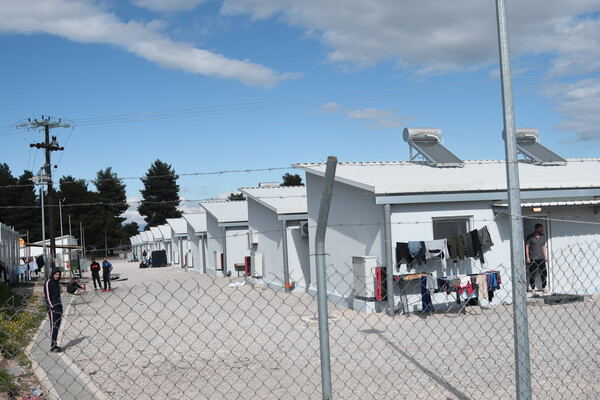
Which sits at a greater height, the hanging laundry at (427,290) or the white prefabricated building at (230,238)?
the white prefabricated building at (230,238)

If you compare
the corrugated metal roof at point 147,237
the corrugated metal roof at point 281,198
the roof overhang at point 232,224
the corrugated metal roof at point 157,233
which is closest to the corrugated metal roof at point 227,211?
the roof overhang at point 232,224

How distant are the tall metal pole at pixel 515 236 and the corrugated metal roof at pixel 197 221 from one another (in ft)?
99.3

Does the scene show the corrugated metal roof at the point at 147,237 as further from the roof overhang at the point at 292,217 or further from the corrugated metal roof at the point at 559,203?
the corrugated metal roof at the point at 559,203

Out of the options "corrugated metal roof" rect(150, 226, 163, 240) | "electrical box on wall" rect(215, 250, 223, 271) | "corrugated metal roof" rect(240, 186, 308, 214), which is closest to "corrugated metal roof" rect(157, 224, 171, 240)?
"corrugated metal roof" rect(150, 226, 163, 240)

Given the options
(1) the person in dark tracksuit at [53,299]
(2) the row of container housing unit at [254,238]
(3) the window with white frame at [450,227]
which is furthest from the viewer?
(2) the row of container housing unit at [254,238]

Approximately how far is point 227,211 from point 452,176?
51.9 ft

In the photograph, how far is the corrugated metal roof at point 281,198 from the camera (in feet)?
63.6

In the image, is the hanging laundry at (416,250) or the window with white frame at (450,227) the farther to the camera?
the window with white frame at (450,227)

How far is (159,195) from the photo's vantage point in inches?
3440

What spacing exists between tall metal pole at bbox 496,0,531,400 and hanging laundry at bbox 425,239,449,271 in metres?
8.40

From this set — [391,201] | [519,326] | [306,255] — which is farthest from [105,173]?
[519,326]

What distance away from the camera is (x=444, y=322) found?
12.1m

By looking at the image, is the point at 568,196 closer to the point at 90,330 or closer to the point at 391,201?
the point at 391,201

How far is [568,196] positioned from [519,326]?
10.8 metres
